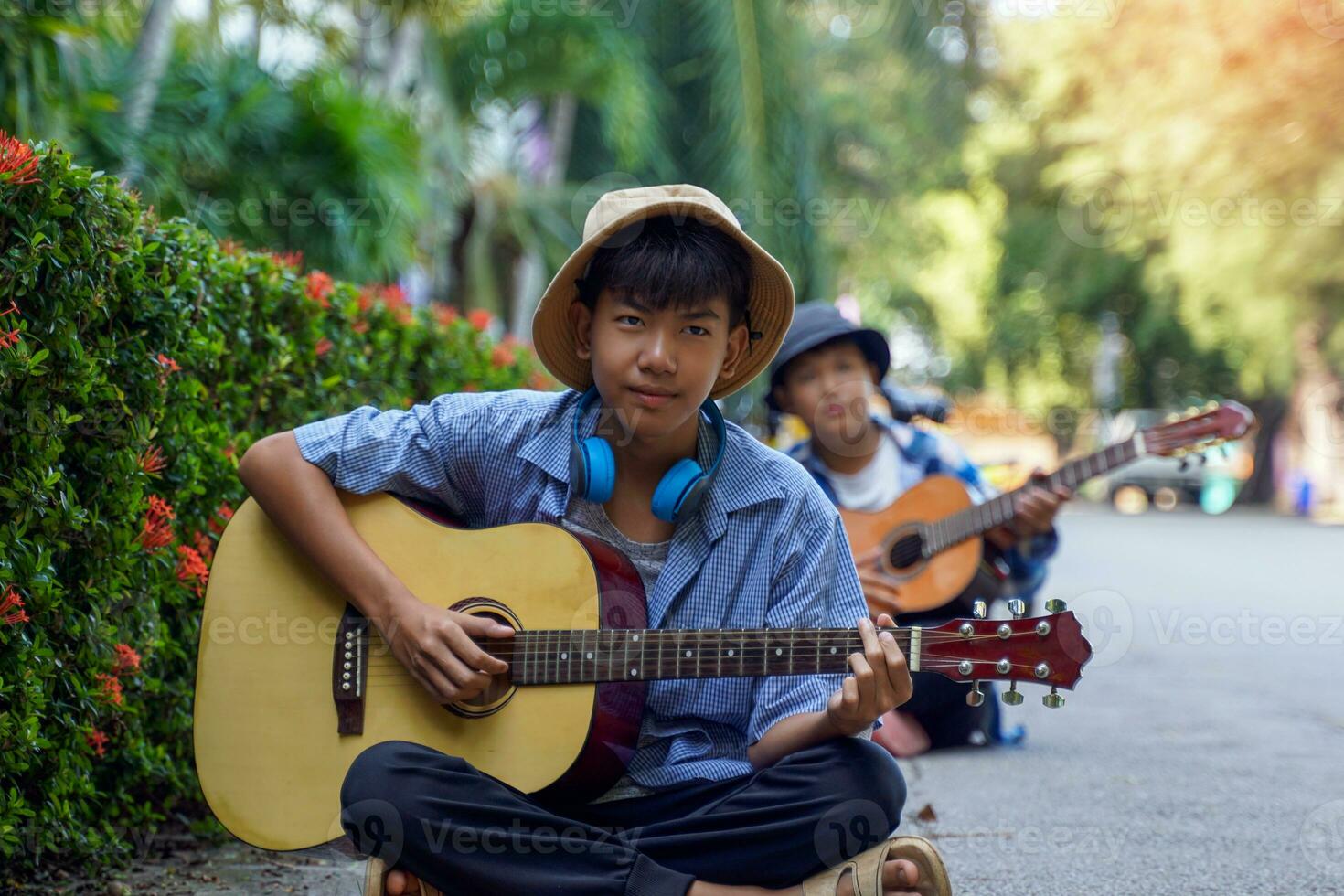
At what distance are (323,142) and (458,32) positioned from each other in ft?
13.4

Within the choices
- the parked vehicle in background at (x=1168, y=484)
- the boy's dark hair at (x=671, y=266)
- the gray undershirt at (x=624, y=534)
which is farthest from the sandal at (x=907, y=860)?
the parked vehicle in background at (x=1168, y=484)

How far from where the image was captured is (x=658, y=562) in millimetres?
2711

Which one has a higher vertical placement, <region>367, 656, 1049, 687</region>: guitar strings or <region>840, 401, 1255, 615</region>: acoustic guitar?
<region>840, 401, 1255, 615</region>: acoustic guitar

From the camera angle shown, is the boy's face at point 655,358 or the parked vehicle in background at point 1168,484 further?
the parked vehicle in background at point 1168,484

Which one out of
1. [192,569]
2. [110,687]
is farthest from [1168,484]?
[110,687]

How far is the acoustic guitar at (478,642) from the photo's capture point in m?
2.38

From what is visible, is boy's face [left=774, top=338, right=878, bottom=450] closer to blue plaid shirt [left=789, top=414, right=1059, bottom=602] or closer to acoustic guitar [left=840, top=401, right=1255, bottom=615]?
blue plaid shirt [left=789, top=414, right=1059, bottom=602]

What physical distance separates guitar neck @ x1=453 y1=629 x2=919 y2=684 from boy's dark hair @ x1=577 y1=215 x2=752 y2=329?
26.7 inches

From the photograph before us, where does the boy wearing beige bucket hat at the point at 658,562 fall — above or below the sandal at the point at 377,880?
above

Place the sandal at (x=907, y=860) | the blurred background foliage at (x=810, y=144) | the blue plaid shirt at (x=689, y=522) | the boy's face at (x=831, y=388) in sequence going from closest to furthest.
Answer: the sandal at (x=907, y=860)
the blue plaid shirt at (x=689, y=522)
the boy's face at (x=831, y=388)
the blurred background foliage at (x=810, y=144)

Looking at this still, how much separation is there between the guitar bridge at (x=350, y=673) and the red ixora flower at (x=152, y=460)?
60cm

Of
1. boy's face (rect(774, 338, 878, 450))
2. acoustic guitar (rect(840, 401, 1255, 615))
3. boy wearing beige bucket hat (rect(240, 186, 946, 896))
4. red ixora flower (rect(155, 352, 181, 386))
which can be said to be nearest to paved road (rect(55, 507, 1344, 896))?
boy wearing beige bucket hat (rect(240, 186, 946, 896))

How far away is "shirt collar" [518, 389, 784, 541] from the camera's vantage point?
8.80 feet

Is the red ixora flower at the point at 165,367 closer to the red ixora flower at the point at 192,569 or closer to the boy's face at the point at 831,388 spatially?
the red ixora flower at the point at 192,569
